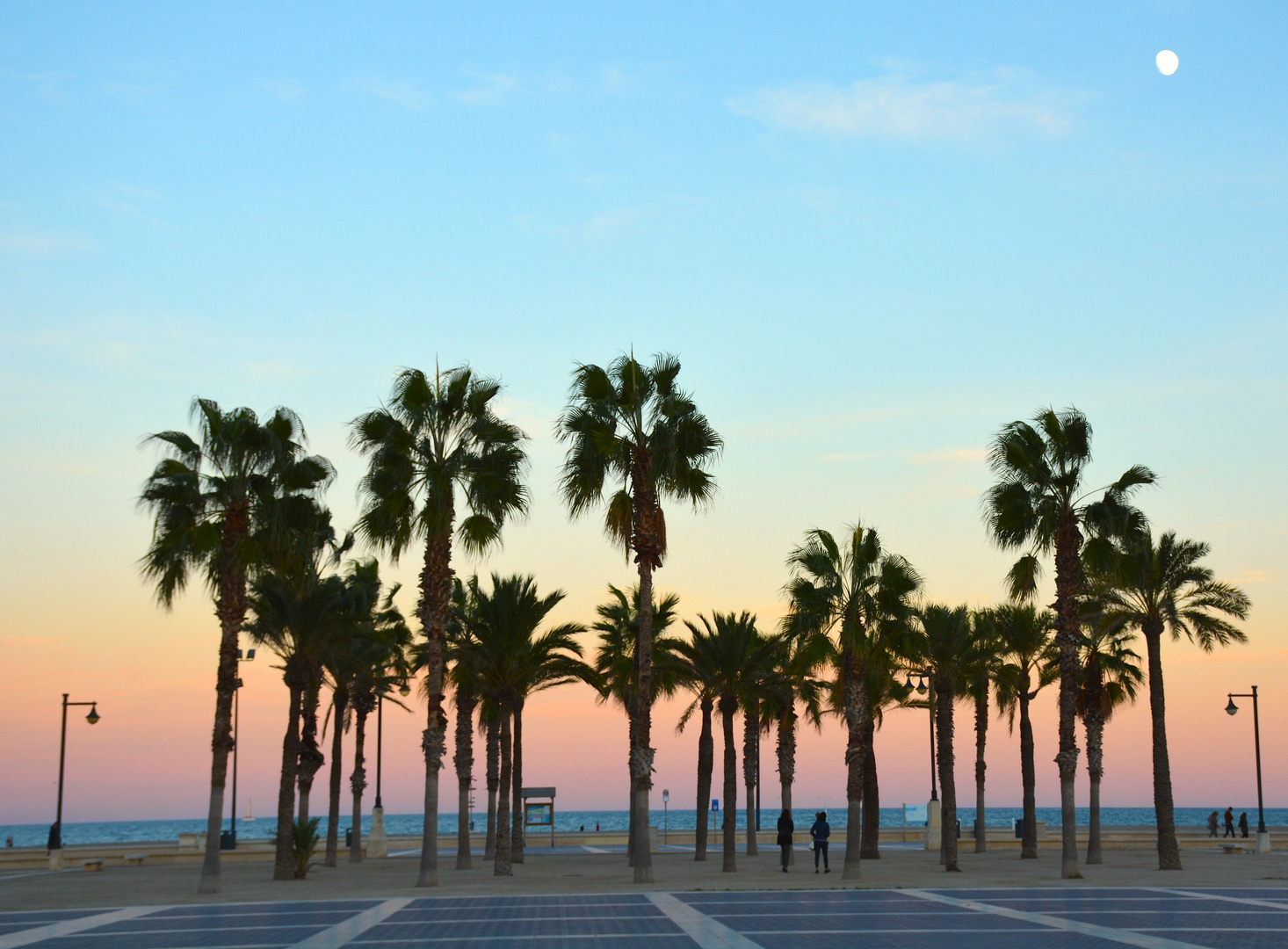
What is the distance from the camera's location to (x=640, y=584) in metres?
33.4

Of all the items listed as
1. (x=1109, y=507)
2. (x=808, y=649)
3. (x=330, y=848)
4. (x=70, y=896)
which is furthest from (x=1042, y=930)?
(x=330, y=848)

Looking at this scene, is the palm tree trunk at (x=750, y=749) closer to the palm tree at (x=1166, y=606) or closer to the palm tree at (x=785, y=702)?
the palm tree at (x=785, y=702)

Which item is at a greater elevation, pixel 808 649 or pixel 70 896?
pixel 808 649

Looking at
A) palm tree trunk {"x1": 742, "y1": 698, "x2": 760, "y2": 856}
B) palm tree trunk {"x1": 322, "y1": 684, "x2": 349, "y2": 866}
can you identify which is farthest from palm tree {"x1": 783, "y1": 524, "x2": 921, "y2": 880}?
palm tree trunk {"x1": 322, "y1": 684, "x2": 349, "y2": 866}

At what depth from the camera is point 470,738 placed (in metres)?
39.2

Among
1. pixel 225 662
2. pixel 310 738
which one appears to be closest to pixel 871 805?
pixel 310 738

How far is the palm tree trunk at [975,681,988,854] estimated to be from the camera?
161 feet

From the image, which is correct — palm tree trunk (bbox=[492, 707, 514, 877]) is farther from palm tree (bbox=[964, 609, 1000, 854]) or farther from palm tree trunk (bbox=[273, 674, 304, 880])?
palm tree (bbox=[964, 609, 1000, 854])

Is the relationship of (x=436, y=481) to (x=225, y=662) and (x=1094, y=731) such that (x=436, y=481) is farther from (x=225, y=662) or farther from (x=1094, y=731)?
(x=1094, y=731)

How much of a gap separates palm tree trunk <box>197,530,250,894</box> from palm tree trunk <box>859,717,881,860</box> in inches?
937

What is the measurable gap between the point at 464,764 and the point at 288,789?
5.49m

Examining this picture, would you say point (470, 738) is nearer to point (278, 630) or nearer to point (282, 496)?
point (278, 630)

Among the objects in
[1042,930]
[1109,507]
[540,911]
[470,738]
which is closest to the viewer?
[1042,930]

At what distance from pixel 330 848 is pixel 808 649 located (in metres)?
21.7
